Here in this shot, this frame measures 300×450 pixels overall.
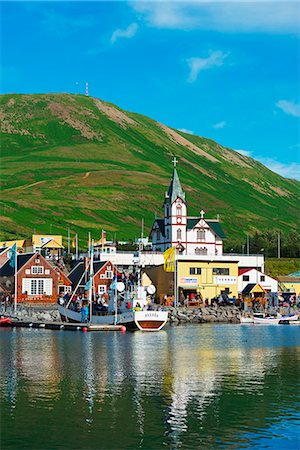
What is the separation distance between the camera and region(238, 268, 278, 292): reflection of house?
114562 millimetres

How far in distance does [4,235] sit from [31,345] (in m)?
132

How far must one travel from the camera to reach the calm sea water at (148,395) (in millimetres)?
27891

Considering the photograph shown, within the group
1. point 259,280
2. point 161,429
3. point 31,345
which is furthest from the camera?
point 259,280

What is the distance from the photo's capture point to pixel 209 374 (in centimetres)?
4359

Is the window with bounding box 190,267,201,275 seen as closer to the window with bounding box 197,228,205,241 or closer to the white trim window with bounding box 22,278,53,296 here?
the window with bounding box 197,228,205,241

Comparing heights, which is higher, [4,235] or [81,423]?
[4,235]

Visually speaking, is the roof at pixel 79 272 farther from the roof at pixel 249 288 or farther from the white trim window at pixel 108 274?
the roof at pixel 249 288

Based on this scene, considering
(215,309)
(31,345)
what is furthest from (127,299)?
(215,309)

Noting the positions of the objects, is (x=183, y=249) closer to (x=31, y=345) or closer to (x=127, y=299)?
(x=127, y=299)

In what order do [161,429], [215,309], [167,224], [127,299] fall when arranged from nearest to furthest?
1. [161,429]
2. [127,299]
3. [215,309]
4. [167,224]

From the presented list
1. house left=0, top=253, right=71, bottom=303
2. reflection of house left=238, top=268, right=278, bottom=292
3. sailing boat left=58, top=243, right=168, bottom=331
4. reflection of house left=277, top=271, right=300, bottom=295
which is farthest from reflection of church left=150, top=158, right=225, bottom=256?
sailing boat left=58, top=243, right=168, bottom=331

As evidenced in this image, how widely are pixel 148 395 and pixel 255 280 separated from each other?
80.1m

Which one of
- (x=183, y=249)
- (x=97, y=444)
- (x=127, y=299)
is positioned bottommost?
(x=97, y=444)

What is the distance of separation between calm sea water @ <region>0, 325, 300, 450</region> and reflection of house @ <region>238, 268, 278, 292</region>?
51903 mm
